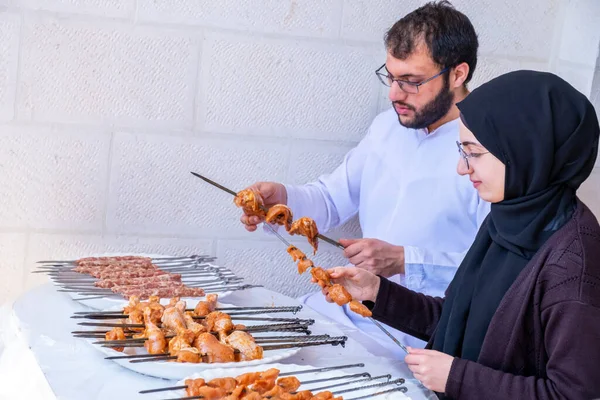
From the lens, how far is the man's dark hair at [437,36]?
3.37 metres

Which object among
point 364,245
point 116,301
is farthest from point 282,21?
point 116,301

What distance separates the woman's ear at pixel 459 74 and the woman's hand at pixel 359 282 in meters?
1.15

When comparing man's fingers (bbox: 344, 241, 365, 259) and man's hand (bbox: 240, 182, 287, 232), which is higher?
man's hand (bbox: 240, 182, 287, 232)

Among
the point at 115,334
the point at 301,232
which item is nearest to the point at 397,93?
the point at 301,232

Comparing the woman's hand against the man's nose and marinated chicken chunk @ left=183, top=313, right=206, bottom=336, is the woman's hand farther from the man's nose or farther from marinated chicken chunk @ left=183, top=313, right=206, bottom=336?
the man's nose

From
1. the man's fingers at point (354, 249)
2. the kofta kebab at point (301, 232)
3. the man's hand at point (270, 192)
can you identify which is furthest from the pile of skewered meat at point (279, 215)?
the man's hand at point (270, 192)

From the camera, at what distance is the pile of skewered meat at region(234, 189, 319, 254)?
2.89 meters

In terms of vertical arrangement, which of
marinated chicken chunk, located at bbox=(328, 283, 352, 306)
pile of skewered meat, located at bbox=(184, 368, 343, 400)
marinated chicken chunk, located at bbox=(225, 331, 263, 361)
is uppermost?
marinated chicken chunk, located at bbox=(328, 283, 352, 306)

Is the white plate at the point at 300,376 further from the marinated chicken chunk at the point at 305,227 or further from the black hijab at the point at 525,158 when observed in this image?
the marinated chicken chunk at the point at 305,227

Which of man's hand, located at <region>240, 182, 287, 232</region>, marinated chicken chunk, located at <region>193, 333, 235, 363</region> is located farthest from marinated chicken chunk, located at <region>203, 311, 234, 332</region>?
man's hand, located at <region>240, 182, 287, 232</region>

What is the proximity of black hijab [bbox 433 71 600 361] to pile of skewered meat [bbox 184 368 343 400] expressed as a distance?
60 centimetres

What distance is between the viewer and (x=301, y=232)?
2.89 meters

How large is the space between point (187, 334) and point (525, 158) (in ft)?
3.42

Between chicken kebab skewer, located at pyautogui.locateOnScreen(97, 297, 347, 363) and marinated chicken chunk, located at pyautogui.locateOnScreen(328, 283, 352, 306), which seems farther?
marinated chicken chunk, located at pyautogui.locateOnScreen(328, 283, 352, 306)
